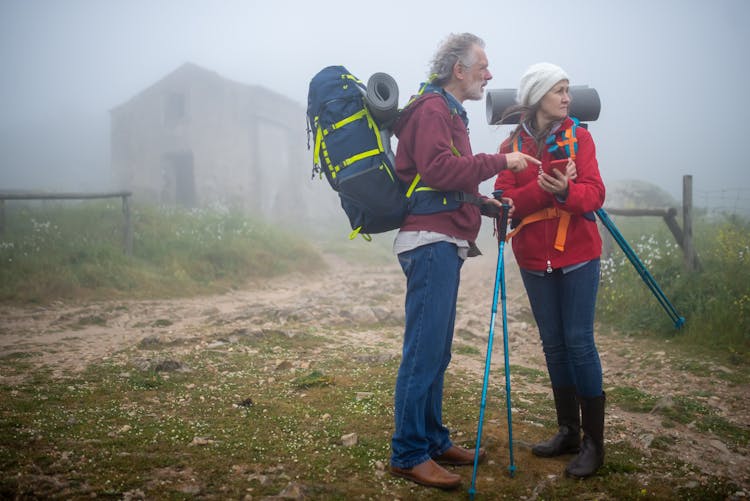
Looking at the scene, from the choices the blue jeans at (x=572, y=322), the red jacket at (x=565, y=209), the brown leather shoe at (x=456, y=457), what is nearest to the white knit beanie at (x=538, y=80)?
the red jacket at (x=565, y=209)

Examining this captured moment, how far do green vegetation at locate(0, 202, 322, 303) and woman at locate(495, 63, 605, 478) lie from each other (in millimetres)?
7904

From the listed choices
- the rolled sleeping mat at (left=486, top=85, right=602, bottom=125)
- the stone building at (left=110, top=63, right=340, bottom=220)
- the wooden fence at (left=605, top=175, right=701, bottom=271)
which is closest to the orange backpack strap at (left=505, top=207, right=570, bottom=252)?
the rolled sleeping mat at (left=486, top=85, right=602, bottom=125)

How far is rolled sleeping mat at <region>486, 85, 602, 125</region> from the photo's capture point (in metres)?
3.38

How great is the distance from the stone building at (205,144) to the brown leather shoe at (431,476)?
20295 mm

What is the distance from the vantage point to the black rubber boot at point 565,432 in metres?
3.09

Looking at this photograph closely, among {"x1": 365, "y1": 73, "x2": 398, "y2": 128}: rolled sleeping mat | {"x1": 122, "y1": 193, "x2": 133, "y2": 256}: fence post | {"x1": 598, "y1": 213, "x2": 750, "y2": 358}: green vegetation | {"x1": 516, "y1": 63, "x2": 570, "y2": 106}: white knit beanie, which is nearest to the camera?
{"x1": 365, "y1": 73, "x2": 398, "y2": 128}: rolled sleeping mat

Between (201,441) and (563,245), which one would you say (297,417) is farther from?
(563,245)

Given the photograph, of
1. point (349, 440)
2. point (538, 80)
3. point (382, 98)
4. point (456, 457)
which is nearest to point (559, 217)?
point (538, 80)

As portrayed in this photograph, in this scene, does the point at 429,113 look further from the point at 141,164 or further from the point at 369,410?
the point at 141,164

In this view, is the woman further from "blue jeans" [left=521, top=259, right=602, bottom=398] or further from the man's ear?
the man's ear

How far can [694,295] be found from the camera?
627cm

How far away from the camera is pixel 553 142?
9.75ft

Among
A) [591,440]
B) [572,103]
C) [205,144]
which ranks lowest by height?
[591,440]

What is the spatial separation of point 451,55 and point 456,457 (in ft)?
7.53
